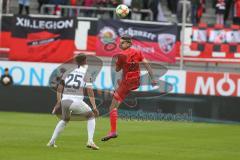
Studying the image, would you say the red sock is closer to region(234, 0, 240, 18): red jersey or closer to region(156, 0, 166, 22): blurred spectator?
region(156, 0, 166, 22): blurred spectator

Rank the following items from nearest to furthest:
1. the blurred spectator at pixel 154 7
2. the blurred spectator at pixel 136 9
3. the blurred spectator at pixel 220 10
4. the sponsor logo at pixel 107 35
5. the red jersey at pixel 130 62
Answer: the red jersey at pixel 130 62, the sponsor logo at pixel 107 35, the blurred spectator at pixel 136 9, the blurred spectator at pixel 154 7, the blurred spectator at pixel 220 10

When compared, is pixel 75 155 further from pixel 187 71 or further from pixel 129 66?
pixel 187 71

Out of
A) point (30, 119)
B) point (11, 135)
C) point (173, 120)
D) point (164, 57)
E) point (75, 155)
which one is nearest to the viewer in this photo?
point (75, 155)

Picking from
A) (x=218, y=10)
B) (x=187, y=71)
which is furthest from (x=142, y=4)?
(x=187, y=71)

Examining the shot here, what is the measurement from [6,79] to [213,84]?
6587 mm

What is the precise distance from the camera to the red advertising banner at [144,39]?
26.9m

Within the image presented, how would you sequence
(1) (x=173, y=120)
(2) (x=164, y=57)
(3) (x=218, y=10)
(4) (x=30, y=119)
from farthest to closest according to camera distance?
(3) (x=218, y=10), (2) (x=164, y=57), (1) (x=173, y=120), (4) (x=30, y=119)

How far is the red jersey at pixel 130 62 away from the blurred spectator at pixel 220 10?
13.5 metres

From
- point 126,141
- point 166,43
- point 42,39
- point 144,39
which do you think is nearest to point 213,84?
point 166,43

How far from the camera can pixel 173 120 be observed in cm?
2428

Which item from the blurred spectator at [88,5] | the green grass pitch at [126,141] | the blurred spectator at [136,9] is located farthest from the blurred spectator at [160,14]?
the green grass pitch at [126,141]

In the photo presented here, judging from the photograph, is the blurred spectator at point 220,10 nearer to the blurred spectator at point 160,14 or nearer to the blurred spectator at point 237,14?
the blurred spectator at point 237,14

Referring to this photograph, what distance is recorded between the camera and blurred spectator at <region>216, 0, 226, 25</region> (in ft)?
100

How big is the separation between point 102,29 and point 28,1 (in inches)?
192
